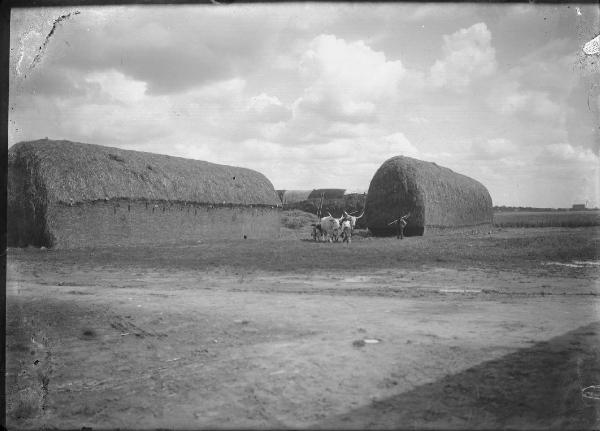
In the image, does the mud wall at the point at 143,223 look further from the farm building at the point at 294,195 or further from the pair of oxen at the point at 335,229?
the farm building at the point at 294,195

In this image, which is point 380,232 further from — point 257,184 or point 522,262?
point 522,262

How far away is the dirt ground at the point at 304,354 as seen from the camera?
3.69 metres

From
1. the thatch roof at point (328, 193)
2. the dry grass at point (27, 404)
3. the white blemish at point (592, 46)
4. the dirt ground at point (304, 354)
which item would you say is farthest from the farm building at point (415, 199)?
the thatch roof at point (328, 193)

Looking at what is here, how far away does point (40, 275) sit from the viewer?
10727 mm

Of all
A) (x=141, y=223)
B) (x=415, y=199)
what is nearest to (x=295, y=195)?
(x=415, y=199)

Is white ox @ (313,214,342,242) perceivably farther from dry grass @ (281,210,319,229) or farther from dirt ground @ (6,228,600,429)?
dry grass @ (281,210,319,229)

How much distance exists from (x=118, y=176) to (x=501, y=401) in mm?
19996

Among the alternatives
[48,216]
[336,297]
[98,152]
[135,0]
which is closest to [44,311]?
[336,297]

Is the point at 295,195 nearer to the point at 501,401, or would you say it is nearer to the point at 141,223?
the point at 141,223

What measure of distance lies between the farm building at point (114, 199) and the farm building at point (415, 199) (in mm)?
7175

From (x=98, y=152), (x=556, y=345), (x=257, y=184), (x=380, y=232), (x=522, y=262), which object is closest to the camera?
(x=556, y=345)

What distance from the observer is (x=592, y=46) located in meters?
4.39

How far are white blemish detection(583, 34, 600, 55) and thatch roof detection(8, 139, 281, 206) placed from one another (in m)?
17.8

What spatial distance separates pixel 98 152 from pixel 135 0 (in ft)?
64.8
